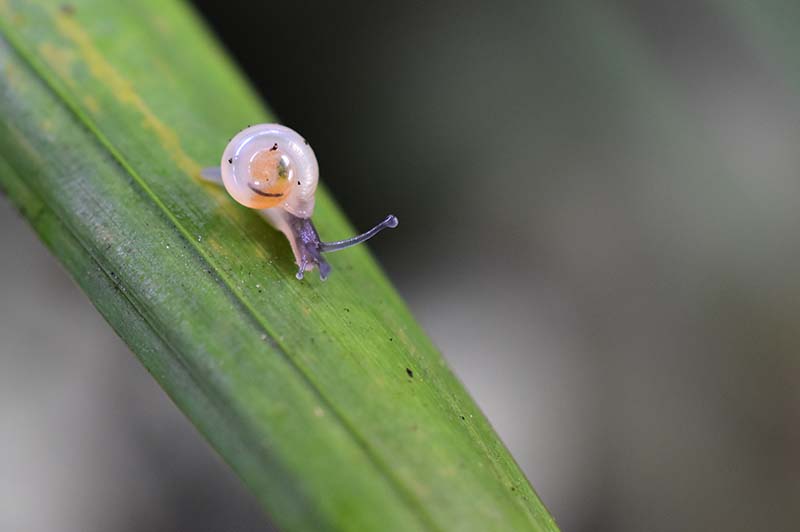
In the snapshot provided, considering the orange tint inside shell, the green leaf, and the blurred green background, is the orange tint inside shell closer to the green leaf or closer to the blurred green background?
the green leaf

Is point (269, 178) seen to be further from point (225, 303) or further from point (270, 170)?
point (225, 303)

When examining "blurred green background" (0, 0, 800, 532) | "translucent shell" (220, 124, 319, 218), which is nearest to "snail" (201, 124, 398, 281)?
"translucent shell" (220, 124, 319, 218)

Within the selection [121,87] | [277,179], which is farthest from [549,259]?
[121,87]

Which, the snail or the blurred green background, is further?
the blurred green background

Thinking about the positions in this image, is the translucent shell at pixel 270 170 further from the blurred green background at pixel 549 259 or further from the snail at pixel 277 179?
the blurred green background at pixel 549 259

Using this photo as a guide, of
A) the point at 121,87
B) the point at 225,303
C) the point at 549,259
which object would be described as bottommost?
the point at 549,259

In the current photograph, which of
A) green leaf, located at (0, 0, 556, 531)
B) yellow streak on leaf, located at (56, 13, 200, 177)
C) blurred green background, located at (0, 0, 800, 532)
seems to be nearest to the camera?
green leaf, located at (0, 0, 556, 531)

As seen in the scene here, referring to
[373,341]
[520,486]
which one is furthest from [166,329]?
[520,486]

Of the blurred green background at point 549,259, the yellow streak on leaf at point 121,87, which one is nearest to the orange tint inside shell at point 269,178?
the yellow streak on leaf at point 121,87
